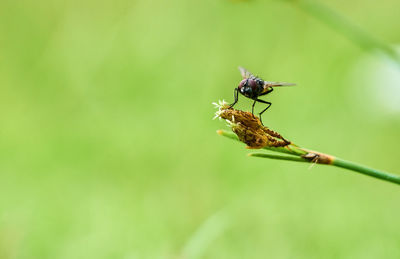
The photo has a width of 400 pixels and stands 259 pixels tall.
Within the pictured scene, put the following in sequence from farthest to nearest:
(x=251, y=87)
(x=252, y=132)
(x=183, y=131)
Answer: (x=183, y=131) < (x=251, y=87) < (x=252, y=132)

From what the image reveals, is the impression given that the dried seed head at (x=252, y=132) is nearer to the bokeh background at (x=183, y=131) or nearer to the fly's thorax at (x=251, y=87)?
the fly's thorax at (x=251, y=87)

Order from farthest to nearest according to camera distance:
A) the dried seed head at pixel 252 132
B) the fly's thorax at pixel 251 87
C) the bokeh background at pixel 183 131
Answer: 1. the bokeh background at pixel 183 131
2. the fly's thorax at pixel 251 87
3. the dried seed head at pixel 252 132

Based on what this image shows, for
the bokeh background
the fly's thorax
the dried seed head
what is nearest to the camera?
the dried seed head

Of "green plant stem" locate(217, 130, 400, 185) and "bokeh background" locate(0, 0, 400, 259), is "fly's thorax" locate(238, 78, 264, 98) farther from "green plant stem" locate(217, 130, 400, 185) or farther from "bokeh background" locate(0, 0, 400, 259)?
"bokeh background" locate(0, 0, 400, 259)

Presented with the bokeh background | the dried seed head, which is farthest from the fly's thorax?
the bokeh background

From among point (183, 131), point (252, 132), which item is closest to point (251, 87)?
point (252, 132)

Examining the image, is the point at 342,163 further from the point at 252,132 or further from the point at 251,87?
the point at 251,87

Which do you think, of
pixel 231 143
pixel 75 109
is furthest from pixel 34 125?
pixel 231 143

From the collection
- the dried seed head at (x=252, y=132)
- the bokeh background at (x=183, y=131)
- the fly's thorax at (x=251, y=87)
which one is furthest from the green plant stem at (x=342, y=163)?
the bokeh background at (x=183, y=131)

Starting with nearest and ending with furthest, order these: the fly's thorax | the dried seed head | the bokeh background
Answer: the dried seed head, the fly's thorax, the bokeh background
